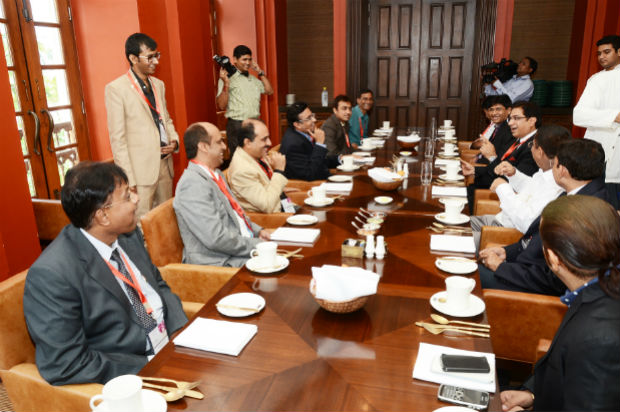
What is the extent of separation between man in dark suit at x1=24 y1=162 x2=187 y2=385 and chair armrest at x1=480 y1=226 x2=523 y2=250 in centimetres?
194

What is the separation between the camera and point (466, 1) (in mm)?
7328

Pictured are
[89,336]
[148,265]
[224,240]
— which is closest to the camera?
[89,336]

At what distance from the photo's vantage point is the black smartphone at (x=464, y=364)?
4.06 ft

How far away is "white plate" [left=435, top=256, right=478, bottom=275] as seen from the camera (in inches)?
74.0

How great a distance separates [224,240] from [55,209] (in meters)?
1.61

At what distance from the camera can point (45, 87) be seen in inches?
155

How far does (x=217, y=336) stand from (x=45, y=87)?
3.44 m

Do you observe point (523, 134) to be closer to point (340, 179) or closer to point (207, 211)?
point (340, 179)

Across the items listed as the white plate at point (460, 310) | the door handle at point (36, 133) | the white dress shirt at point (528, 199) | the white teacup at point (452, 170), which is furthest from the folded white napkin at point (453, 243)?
the door handle at point (36, 133)

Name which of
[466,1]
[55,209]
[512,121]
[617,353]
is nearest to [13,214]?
[55,209]

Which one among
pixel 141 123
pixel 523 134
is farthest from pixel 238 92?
pixel 523 134

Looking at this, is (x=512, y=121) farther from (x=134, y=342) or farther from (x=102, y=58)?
(x=102, y=58)

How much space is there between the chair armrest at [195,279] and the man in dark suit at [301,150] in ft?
6.43

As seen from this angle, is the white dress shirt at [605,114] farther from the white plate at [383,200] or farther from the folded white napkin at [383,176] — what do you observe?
the white plate at [383,200]
